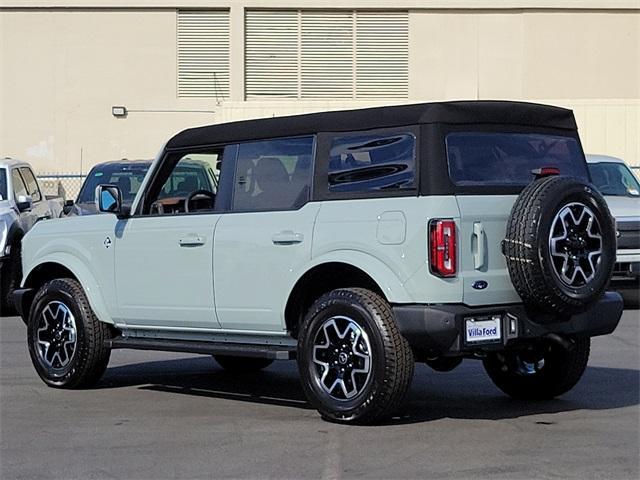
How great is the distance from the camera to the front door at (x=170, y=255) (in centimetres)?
866

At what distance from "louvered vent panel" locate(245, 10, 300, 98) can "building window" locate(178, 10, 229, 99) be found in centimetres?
60

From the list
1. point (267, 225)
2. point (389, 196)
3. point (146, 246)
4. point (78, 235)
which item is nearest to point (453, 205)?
point (389, 196)

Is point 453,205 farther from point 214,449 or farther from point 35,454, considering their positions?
point 35,454

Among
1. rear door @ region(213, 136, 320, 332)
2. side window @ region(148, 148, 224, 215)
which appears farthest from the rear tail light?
side window @ region(148, 148, 224, 215)

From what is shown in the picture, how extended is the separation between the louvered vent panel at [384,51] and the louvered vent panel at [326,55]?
328 mm

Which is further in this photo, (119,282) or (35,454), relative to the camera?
(119,282)

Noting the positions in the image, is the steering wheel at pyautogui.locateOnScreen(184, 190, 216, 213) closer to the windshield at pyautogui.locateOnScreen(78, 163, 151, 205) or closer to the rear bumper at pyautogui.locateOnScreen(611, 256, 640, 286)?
the rear bumper at pyautogui.locateOnScreen(611, 256, 640, 286)

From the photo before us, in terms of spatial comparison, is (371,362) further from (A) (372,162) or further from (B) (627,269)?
(B) (627,269)

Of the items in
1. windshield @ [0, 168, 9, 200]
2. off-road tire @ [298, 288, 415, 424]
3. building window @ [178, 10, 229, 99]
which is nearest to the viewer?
off-road tire @ [298, 288, 415, 424]

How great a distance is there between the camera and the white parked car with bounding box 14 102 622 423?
7.42 m

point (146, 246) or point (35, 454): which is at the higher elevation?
point (146, 246)

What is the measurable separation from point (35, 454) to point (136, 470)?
2.67ft

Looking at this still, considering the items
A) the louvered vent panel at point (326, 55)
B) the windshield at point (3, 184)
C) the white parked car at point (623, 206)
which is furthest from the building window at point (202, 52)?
the white parked car at point (623, 206)

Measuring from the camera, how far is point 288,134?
8.39m
